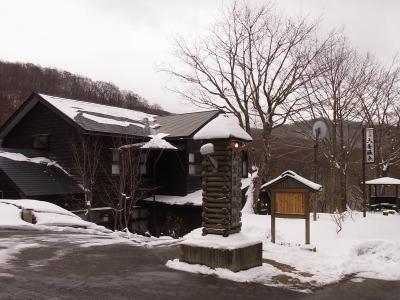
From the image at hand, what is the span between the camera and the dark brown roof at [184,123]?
77.8 ft

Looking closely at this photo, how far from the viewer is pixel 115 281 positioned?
770 centimetres

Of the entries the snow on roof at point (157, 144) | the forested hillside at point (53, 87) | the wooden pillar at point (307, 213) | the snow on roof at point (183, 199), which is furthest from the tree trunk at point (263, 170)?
the forested hillside at point (53, 87)

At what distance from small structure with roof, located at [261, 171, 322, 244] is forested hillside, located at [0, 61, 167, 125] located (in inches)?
1813

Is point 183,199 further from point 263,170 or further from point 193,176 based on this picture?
point 263,170

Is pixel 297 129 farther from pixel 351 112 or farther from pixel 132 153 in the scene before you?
pixel 132 153

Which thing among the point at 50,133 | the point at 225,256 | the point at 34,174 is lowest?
the point at 225,256

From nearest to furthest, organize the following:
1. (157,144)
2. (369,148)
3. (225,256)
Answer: (225,256), (369,148), (157,144)

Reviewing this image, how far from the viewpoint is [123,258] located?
988 centimetres

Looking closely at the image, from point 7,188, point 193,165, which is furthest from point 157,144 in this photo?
point 7,188

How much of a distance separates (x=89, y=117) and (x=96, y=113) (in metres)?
1.29

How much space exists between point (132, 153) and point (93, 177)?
2.18m

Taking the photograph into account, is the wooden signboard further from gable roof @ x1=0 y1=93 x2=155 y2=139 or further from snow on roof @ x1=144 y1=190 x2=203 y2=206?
gable roof @ x1=0 y1=93 x2=155 y2=139

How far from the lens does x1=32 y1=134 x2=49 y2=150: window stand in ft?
74.9

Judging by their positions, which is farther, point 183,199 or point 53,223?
point 183,199
